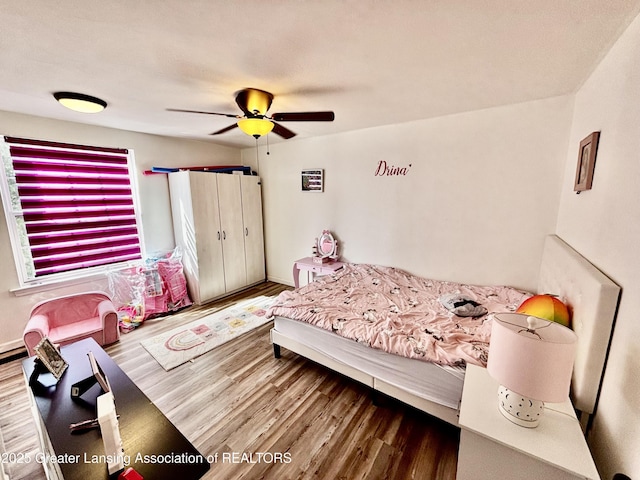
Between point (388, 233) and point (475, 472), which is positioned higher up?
point (388, 233)

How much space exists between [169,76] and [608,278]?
9.24 ft

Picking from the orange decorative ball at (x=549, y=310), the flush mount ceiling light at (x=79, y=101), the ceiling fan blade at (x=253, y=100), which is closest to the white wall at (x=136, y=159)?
the flush mount ceiling light at (x=79, y=101)

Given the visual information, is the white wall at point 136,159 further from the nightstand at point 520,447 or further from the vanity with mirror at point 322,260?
the nightstand at point 520,447

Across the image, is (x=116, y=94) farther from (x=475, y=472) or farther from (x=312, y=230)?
(x=475, y=472)

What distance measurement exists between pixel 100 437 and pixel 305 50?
229 centimetres

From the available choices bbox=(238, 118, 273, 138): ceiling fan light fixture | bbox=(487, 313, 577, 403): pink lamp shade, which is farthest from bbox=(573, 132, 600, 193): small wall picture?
bbox=(238, 118, 273, 138): ceiling fan light fixture

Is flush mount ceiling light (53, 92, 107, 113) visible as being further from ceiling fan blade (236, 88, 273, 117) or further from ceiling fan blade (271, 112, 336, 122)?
ceiling fan blade (271, 112, 336, 122)

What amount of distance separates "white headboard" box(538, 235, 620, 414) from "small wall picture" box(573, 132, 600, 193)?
0.51 metres

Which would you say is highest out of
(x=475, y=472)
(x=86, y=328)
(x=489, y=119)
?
(x=489, y=119)

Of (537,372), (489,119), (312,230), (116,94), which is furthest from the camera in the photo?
(312,230)

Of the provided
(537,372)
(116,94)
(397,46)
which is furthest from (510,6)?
(116,94)

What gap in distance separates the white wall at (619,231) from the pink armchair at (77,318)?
12.4 ft

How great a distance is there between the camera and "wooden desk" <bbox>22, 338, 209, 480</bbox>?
1.08m

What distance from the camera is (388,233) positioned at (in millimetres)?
3312
